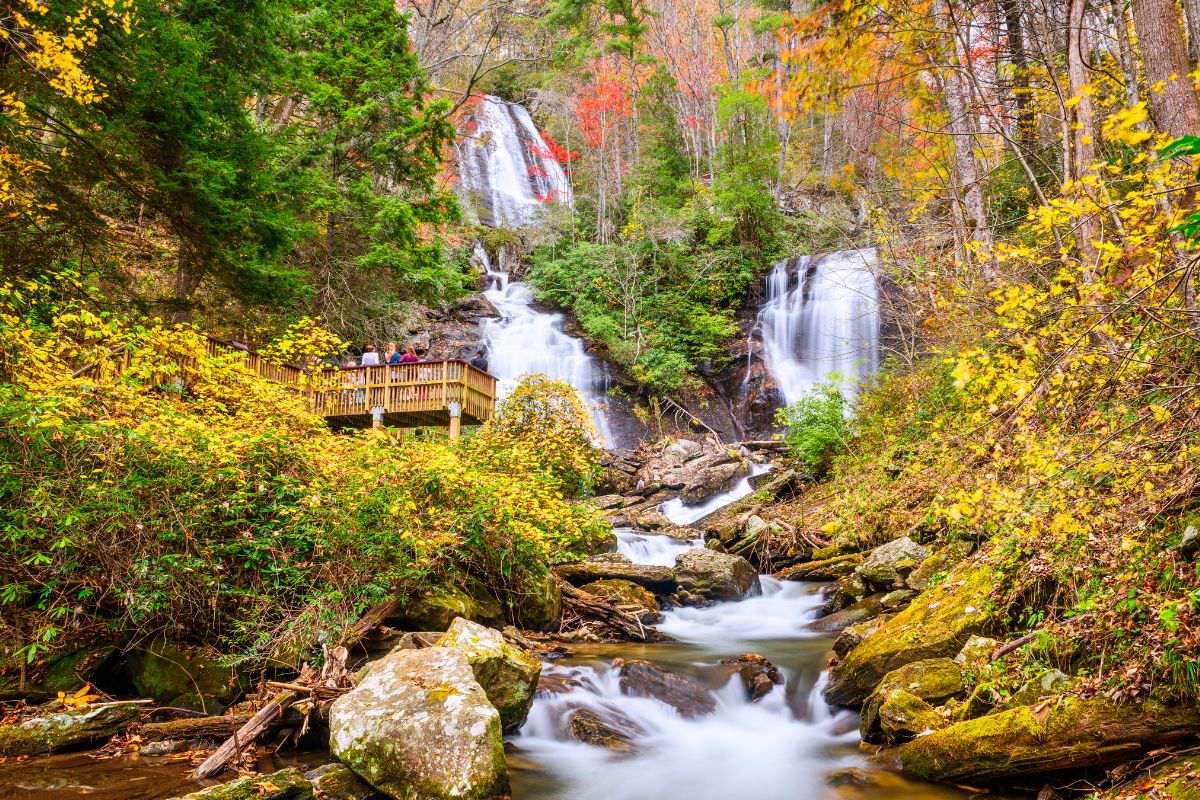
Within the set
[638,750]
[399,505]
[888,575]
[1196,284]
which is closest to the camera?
[1196,284]

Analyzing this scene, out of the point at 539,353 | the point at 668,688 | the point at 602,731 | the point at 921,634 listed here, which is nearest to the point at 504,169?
the point at 539,353

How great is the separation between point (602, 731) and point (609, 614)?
3057 mm

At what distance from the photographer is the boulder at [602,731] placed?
577cm

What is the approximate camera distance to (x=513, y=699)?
218 inches

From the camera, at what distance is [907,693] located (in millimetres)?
5113

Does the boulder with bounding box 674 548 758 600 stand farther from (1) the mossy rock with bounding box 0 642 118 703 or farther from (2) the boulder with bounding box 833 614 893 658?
(1) the mossy rock with bounding box 0 642 118 703

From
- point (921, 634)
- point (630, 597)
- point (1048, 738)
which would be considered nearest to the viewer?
point (1048, 738)

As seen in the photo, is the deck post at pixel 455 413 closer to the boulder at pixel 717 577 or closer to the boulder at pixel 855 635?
the boulder at pixel 717 577

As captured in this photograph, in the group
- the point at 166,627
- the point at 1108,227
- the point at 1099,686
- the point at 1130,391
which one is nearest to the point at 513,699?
the point at 166,627

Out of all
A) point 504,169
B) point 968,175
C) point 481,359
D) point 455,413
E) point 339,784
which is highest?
point 504,169

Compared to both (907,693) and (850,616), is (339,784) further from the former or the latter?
(850,616)

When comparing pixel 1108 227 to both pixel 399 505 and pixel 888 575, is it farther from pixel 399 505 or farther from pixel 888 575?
pixel 399 505

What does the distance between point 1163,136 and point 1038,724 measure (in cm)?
317

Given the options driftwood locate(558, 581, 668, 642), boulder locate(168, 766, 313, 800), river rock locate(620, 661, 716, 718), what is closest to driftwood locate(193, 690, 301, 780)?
boulder locate(168, 766, 313, 800)
